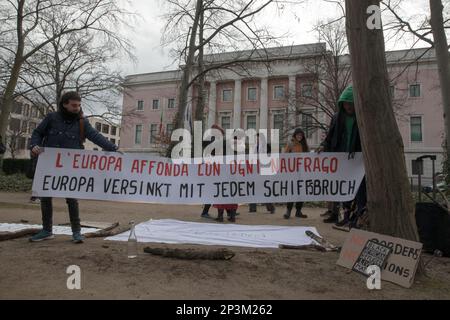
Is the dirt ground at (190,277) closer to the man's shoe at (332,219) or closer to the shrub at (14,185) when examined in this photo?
the man's shoe at (332,219)

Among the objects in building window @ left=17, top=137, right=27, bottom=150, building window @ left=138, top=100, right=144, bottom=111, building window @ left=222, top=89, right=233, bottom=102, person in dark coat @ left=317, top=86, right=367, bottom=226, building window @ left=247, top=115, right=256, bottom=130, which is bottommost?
person in dark coat @ left=317, top=86, right=367, bottom=226

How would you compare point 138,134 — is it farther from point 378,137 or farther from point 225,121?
point 378,137

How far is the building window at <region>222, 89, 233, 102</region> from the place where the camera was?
5638 cm

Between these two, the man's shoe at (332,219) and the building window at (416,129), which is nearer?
the man's shoe at (332,219)

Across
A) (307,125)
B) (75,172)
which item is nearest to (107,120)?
(307,125)

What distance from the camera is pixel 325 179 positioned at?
541 centimetres

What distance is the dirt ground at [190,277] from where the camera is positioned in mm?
3092

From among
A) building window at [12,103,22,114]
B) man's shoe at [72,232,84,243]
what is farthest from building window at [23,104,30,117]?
man's shoe at [72,232,84,243]

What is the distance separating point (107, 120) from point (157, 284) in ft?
96.1

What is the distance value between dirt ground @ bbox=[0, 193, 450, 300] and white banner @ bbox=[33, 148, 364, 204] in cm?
92

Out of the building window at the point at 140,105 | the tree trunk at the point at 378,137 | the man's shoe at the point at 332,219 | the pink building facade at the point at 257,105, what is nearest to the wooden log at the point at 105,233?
the tree trunk at the point at 378,137

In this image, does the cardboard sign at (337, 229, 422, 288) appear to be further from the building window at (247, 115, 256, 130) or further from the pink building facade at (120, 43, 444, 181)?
the building window at (247, 115, 256, 130)

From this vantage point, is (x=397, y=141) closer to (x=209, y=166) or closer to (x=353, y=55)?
(x=353, y=55)

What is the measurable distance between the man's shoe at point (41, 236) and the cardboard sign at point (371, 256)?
3.99 metres
